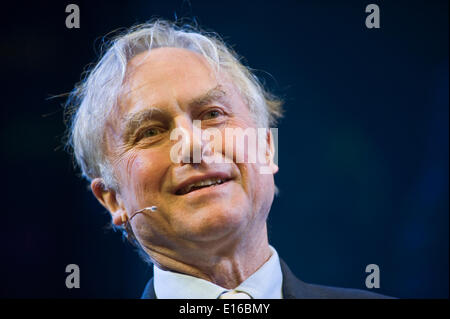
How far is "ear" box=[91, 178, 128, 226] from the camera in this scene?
1459 millimetres

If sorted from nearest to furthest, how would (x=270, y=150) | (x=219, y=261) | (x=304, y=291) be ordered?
1. (x=219, y=261)
2. (x=304, y=291)
3. (x=270, y=150)

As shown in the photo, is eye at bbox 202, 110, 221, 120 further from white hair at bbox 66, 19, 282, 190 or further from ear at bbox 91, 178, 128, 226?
ear at bbox 91, 178, 128, 226

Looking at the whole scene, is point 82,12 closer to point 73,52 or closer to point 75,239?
point 73,52

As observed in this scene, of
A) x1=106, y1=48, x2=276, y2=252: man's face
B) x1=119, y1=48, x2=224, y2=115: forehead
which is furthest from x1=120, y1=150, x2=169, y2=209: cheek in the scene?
x1=119, y1=48, x2=224, y2=115: forehead

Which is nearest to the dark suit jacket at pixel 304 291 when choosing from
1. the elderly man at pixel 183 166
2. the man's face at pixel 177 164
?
the elderly man at pixel 183 166

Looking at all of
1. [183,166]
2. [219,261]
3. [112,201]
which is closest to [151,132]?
[183,166]

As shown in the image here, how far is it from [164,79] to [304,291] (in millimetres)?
726

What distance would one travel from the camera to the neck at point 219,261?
4.44ft

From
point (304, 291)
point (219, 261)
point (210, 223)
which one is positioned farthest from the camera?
point (304, 291)

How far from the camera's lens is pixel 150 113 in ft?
4.47

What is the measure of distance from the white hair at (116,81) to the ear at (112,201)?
0.02m

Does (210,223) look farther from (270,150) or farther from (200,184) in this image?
(270,150)

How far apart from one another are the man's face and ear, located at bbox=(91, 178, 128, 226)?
1.0 inches

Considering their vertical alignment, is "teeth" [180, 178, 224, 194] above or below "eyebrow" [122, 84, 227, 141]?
below
